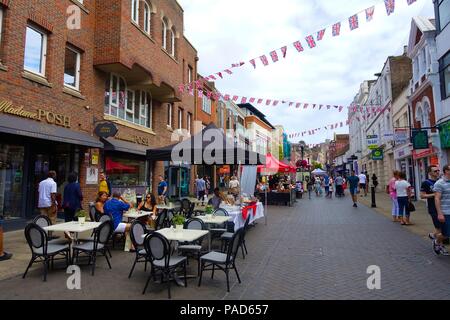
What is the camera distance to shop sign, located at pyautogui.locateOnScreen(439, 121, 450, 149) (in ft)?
44.9

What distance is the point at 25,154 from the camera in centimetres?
965

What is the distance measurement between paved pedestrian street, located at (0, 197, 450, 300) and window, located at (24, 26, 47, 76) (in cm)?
653

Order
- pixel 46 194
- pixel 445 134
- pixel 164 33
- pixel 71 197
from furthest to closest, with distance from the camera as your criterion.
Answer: pixel 164 33, pixel 445 134, pixel 46 194, pixel 71 197

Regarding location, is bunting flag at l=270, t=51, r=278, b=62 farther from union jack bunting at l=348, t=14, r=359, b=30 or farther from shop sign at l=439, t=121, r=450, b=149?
shop sign at l=439, t=121, r=450, b=149

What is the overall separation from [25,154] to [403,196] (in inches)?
476

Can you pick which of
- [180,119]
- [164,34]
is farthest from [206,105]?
[164,34]

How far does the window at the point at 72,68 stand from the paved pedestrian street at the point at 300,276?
720 cm

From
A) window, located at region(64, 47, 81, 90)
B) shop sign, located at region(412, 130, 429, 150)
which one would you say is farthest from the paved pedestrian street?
shop sign, located at region(412, 130, 429, 150)

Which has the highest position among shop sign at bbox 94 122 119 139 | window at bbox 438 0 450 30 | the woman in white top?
window at bbox 438 0 450 30

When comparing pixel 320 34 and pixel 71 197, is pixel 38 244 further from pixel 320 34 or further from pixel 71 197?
pixel 320 34

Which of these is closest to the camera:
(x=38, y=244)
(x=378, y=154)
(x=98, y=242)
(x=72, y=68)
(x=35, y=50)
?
(x=38, y=244)

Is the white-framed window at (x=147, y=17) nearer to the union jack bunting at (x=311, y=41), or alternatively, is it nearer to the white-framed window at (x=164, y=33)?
the white-framed window at (x=164, y=33)
